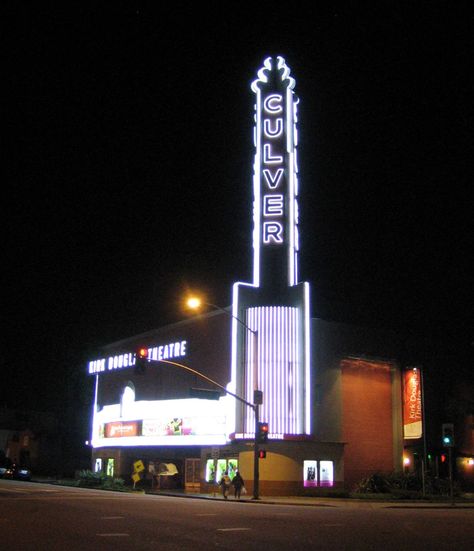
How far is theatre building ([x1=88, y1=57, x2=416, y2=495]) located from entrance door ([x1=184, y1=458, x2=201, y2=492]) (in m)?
0.08

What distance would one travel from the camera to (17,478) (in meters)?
56.9

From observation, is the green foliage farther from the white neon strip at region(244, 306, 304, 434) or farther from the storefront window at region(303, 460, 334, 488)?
the storefront window at region(303, 460, 334, 488)

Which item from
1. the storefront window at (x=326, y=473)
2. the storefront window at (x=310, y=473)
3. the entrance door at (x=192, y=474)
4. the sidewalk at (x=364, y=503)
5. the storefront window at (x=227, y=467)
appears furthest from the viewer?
the entrance door at (x=192, y=474)

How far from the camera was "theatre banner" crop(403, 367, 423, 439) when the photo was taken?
4291 cm

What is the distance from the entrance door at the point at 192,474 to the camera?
147 feet

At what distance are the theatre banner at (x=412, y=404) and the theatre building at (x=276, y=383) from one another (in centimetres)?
8

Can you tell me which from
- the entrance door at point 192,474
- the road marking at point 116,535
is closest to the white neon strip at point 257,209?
the entrance door at point 192,474

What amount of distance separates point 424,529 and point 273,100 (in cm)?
3235

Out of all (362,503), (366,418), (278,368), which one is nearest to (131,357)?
(278,368)

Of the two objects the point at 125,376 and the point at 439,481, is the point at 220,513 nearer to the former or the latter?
the point at 439,481

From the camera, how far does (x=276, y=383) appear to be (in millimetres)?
38969

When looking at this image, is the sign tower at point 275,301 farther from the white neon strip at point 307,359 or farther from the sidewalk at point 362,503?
the sidewalk at point 362,503

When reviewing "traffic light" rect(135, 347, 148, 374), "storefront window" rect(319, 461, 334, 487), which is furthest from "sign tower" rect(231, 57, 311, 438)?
"traffic light" rect(135, 347, 148, 374)

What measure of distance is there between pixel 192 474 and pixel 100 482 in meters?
5.96
